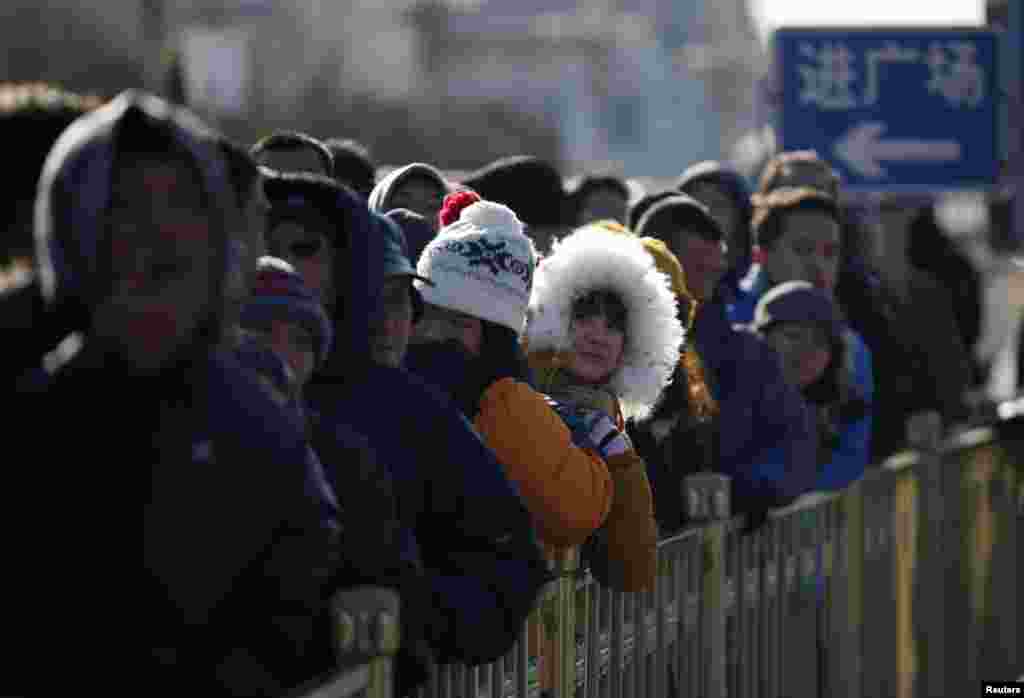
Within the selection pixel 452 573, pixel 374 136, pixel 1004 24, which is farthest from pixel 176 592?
pixel 374 136

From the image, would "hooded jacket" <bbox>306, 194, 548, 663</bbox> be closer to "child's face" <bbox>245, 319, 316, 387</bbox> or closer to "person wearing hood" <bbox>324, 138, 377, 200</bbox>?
"child's face" <bbox>245, 319, 316, 387</bbox>

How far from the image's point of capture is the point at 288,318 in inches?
208

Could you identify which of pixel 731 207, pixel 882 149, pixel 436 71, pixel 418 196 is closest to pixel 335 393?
pixel 418 196

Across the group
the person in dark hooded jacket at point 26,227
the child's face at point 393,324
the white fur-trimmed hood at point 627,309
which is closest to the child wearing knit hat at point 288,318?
the child's face at point 393,324

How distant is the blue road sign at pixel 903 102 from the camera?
1755cm

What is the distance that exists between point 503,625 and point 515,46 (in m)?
166

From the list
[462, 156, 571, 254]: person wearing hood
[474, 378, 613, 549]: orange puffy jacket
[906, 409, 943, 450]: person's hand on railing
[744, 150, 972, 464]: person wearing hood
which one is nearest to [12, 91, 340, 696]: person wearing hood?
[474, 378, 613, 549]: orange puffy jacket

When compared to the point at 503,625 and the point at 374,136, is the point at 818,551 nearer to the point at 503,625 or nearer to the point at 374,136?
the point at 503,625

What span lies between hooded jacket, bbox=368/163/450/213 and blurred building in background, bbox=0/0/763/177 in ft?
193

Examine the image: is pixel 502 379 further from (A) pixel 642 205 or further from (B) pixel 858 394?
(B) pixel 858 394

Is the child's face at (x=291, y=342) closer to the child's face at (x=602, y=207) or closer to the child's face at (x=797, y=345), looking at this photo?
the child's face at (x=797, y=345)

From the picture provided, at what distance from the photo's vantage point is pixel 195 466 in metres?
4.21

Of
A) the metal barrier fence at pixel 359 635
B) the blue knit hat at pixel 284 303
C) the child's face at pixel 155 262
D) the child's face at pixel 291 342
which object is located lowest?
the metal barrier fence at pixel 359 635

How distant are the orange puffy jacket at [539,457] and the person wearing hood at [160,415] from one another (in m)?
1.93
